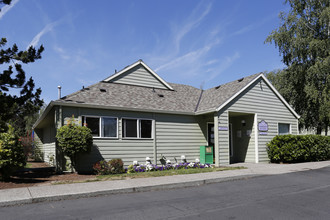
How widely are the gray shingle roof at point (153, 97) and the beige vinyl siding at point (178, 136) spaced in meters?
0.57

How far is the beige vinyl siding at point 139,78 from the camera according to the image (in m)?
16.3

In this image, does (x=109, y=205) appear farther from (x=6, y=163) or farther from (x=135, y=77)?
(x=135, y=77)

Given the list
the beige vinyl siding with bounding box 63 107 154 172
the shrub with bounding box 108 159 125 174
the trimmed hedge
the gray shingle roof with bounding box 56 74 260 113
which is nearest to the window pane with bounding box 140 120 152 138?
the beige vinyl siding with bounding box 63 107 154 172

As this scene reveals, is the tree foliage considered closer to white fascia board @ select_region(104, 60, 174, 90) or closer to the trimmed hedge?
white fascia board @ select_region(104, 60, 174, 90)

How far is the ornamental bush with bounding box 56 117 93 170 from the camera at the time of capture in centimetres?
1121

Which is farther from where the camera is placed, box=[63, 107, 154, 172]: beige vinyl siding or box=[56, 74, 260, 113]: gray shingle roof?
box=[56, 74, 260, 113]: gray shingle roof

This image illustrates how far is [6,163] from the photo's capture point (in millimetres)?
9219

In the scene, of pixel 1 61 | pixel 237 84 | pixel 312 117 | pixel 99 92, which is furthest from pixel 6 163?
pixel 312 117

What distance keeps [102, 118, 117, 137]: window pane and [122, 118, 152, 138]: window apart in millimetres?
490

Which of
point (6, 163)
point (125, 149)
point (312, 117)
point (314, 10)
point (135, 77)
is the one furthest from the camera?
point (312, 117)

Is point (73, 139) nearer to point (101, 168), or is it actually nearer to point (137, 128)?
point (101, 168)

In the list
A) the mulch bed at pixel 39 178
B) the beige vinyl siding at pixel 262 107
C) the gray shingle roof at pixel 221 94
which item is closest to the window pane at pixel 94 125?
the mulch bed at pixel 39 178

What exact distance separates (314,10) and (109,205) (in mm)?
23591

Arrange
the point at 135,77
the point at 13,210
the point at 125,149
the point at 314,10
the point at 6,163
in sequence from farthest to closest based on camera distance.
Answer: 1. the point at 314,10
2. the point at 135,77
3. the point at 125,149
4. the point at 6,163
5. the point at 13,210
